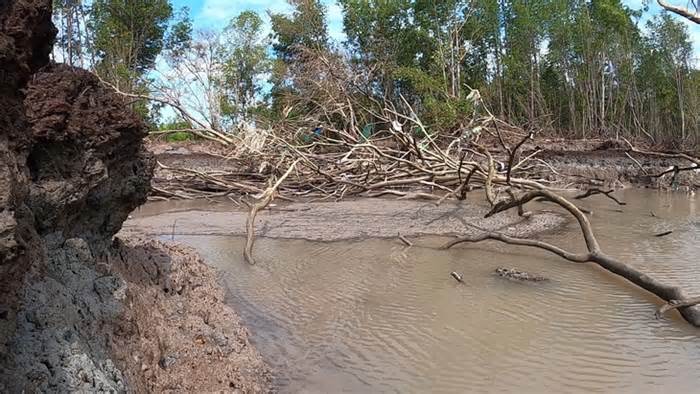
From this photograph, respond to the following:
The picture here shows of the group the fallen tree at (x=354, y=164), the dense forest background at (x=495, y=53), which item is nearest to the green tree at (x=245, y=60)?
the dense forest background at (x=495, y=53)

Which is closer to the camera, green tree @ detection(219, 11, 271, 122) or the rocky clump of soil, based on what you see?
the rocky clump of soil

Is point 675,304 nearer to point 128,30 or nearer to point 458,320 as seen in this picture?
point 458,320

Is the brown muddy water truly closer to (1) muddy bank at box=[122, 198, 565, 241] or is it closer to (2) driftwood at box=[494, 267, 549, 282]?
(2) driftwood at box=[494, 267, 549, 282]

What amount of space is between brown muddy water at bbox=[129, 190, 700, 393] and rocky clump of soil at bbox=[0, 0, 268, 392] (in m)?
0.56

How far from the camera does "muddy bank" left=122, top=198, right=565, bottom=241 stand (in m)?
8.23

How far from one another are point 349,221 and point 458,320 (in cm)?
476

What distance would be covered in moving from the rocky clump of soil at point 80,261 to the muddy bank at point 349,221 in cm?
403

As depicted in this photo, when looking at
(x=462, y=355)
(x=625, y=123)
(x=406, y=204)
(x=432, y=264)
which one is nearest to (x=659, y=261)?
(x=432, y=264)

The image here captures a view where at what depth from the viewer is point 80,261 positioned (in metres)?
2.93

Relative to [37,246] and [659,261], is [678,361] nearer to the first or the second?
[659,261]

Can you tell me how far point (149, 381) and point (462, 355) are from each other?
2051mm

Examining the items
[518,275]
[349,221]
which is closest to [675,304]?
[518,275]

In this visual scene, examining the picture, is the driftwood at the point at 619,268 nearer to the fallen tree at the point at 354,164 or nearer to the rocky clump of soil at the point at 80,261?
the fallen tree at the point at 354,164

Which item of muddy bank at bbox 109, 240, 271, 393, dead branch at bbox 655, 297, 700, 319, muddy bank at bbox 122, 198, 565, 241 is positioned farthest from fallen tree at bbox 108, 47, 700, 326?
dead branch at bbox 655, 297, 700, 319
